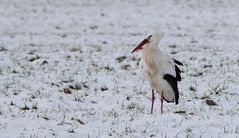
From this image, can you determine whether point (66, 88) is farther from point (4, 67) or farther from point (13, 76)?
point (4, 67)

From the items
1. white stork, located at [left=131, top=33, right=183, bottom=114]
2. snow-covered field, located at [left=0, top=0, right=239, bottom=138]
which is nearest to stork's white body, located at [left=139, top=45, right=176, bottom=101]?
white stork, located at [left=131, top=33, right=183, bottom=114]

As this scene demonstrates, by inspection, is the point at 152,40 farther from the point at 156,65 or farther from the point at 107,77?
the point at 107,77

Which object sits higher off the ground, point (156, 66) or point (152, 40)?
point (152, 40)

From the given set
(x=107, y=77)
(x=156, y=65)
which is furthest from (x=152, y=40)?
(x=107, y=77)

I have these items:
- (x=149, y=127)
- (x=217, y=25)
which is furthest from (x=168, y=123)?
(x=217, y=25)

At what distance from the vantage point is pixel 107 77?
1269 cm

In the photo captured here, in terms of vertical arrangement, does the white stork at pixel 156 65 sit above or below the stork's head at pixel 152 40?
below

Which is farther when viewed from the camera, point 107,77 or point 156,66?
point 107,77

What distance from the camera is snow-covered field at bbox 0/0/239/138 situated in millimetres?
7387

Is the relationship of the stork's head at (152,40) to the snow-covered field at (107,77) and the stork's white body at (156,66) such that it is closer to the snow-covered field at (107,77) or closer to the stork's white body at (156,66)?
the stork's white body at (156,66)

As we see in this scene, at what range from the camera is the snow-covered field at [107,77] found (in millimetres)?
7387

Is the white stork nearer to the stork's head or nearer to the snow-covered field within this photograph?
the stork's head

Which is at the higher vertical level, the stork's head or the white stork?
the stork's head

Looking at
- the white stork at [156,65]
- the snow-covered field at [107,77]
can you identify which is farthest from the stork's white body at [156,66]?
the snow-covered field at [107,77]
